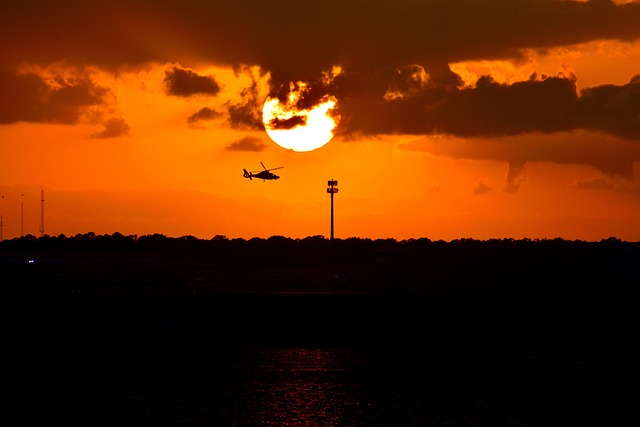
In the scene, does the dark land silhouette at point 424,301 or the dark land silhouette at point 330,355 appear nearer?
the dark land silhouette at point 330,355

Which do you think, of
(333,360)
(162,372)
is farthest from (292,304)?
(162,372)

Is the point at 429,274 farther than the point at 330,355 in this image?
Yes

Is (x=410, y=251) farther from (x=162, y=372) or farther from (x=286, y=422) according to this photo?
(x=286, y=422)

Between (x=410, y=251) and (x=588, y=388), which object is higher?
(x=410, y=251)

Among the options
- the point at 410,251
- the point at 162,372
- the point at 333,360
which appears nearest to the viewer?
the point at 162,372

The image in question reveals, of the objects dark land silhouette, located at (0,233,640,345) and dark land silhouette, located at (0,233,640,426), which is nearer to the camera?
dark land silhouette, located at (0,233,640,426)

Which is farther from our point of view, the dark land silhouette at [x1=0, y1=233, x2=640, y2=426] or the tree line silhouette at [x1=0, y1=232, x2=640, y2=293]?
the tree line silhouette at [x1=0, y1=232, x2=640, y2=293]

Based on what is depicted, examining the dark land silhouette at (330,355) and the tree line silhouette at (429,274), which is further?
the tree line silhouette at (429,274)

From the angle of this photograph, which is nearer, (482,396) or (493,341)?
(482,396)

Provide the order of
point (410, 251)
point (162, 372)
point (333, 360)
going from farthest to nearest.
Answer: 1. point (410, 251)
2. point (333, 360)
3. point (162, 372)

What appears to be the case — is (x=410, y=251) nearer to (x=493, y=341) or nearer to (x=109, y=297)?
(x=109, y=297)

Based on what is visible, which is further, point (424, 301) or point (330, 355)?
point (424, 301)
